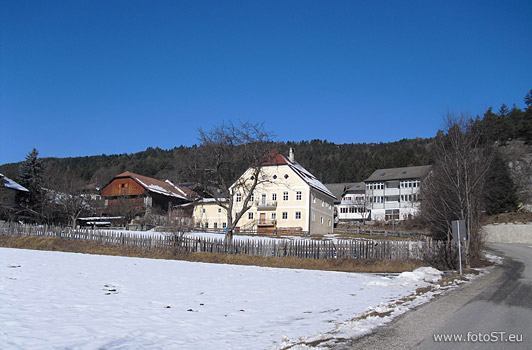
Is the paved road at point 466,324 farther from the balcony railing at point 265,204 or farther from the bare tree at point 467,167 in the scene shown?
the balcony railing at point 265,204

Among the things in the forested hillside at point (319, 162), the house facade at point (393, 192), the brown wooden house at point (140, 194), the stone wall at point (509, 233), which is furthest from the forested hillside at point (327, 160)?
the house facade at point (393, 192)

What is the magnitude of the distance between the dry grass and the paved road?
35.2ft

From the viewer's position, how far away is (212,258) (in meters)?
27.9

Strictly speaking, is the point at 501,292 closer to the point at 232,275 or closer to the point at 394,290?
the point at 394,290

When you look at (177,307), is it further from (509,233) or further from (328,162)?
(328,162)

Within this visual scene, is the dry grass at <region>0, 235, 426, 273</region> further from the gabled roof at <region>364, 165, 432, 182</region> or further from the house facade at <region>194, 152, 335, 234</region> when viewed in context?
the gabled roof at <region>364, 165, 432, 182</region>

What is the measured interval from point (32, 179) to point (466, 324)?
6572 cm

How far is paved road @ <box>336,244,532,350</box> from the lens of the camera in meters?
7.46

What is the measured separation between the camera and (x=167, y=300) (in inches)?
485

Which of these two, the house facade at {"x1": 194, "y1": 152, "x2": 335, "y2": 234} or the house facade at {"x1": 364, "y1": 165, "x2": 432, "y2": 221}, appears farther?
the house facade at {"x1": 364, "y1": 165, "x2": 432, "y2": 221}

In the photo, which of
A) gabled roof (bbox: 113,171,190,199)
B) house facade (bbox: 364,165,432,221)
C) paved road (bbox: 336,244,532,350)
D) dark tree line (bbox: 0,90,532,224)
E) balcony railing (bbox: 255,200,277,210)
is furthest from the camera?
house facade (bbox: 364,165,432,221)

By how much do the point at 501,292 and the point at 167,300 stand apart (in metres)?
11.7

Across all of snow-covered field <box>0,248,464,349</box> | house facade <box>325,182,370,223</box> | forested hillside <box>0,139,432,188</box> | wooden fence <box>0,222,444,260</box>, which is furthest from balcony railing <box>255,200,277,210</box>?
snow-covered field <box>0,248,464,349</box>

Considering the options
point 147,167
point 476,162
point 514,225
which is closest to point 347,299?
point 476,162
